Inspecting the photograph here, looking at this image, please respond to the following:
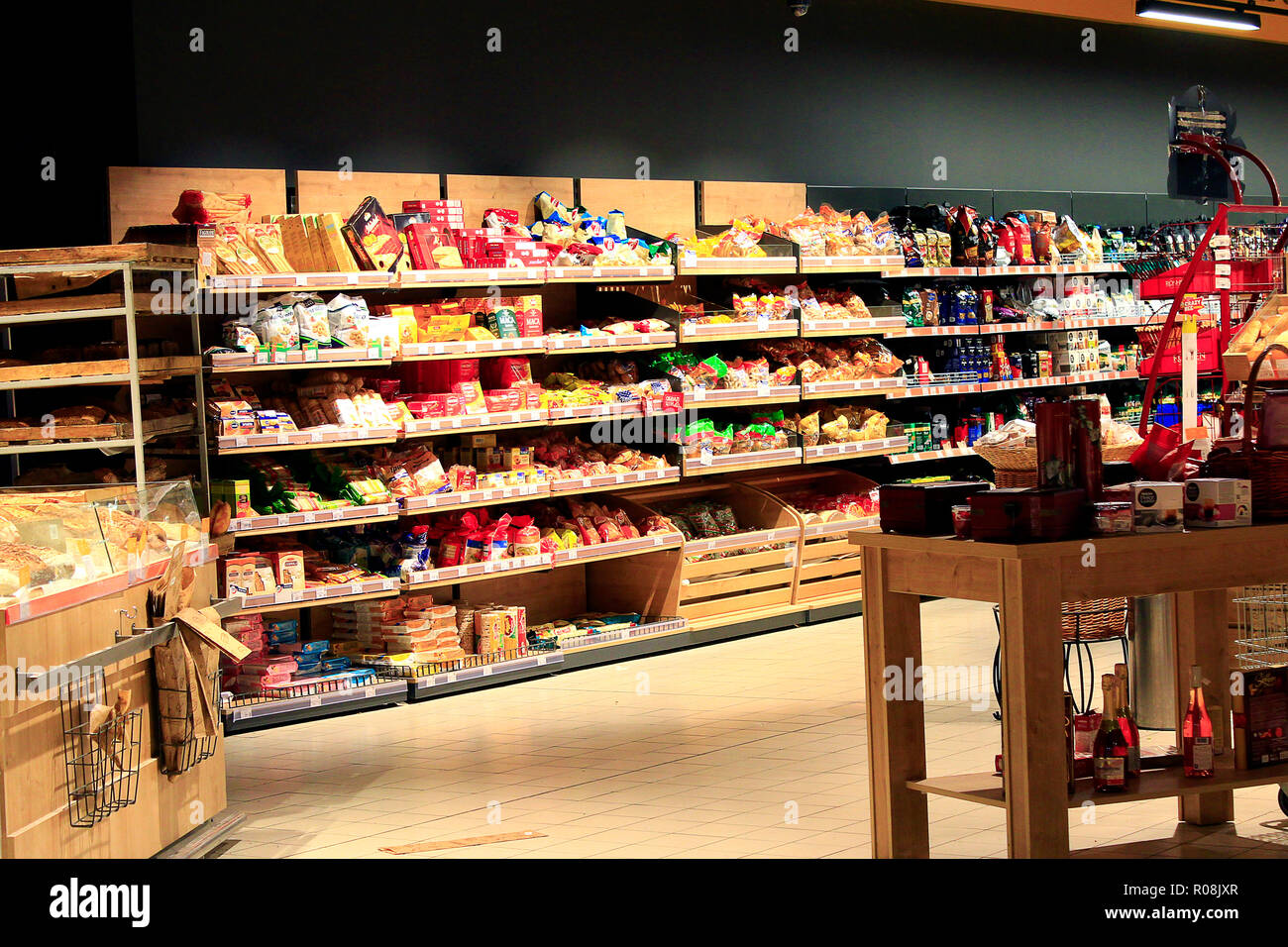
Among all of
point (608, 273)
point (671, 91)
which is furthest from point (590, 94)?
point (608, 273)

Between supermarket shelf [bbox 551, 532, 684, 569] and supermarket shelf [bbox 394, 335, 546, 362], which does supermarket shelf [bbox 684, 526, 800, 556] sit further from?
A: supermarket shelf [bbox 394, 335, 546, 362]

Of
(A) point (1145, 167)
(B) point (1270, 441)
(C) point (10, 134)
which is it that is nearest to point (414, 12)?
(C) point (10, 134)

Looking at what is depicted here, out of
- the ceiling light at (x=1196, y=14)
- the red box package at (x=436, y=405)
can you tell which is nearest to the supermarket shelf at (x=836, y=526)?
the red box package at (x=436, y=405)

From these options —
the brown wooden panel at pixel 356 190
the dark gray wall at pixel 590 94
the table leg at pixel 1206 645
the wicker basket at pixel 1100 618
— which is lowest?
the wicker basket at pixel 1100 618

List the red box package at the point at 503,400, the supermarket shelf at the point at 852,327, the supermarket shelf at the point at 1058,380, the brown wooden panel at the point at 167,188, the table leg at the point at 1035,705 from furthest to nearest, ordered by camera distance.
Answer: the supermarket shelf at the point at 1058,380 → the supermarket shelf at the point at 852,327 → the red box package at the point at 503,400 → the brown wooden panel at the point at 167,188 → the table leg at the point at 1035,705

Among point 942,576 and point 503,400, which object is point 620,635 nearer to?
point 503,400

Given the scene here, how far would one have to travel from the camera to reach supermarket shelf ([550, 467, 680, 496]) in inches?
318

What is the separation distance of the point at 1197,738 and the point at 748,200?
6.26 meters

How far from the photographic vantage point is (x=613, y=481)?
8320 millimetres

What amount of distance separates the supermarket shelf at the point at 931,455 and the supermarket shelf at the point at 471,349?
2.98 m

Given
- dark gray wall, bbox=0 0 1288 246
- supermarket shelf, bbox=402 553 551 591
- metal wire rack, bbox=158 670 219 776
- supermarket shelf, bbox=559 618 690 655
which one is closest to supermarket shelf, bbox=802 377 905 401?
dark gray wall, bbox=0 0 1288 246

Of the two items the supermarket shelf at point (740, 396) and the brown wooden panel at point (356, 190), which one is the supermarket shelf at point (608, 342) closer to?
the supermarket shelf at point (740, 396)

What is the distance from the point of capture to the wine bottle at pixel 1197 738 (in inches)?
164
